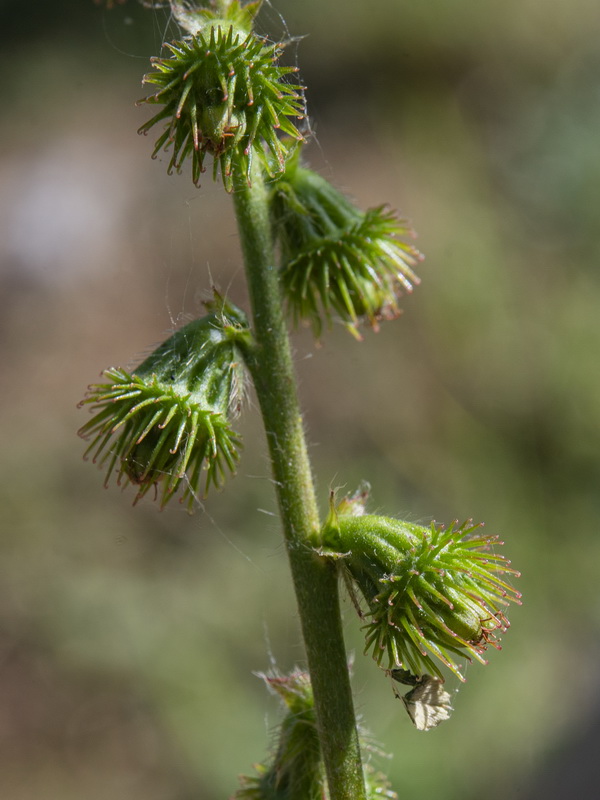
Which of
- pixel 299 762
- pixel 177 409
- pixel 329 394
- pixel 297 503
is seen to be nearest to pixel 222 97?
pixel 177 409

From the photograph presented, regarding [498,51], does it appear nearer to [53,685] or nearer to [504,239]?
[504,239]

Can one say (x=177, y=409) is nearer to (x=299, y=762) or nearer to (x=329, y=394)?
(x=299, y=762)

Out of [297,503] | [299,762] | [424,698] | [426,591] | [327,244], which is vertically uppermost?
[327,244]

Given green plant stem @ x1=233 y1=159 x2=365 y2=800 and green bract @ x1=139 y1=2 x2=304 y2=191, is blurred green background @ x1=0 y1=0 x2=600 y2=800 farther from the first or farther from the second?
green bract @ x1=139 y1=2 x2=304 y2=191

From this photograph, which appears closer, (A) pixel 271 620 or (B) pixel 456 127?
(A) pixel 271 620

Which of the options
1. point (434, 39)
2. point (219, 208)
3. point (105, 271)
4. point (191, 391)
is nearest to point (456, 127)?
point (434, 39)

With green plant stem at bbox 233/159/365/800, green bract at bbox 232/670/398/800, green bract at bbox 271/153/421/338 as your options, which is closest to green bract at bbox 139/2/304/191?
green plant stem at bbox 233/159/365/800
